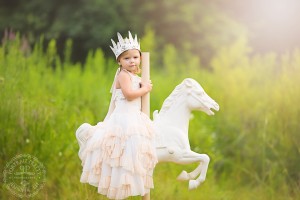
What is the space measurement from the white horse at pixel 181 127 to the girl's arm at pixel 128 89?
0.26 meters

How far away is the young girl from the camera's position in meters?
3.36

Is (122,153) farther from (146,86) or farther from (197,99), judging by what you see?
(197,99)

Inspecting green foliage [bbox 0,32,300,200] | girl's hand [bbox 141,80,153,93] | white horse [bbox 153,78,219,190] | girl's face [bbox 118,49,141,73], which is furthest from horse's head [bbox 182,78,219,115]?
green foliage [bbox 0,32,300,200]

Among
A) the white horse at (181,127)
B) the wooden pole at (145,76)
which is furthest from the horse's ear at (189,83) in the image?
the wooden pole at (145,76)

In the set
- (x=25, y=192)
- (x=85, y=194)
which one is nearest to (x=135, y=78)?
(x=85, y=194)

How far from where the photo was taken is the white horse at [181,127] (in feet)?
11.6

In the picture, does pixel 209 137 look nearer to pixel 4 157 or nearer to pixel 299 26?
pixel 4 157

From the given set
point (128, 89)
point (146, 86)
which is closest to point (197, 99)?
point (146, 86)

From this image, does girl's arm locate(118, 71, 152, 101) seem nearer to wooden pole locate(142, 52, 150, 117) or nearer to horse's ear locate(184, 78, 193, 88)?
wooden pole locate(142, 52, 150, 117)

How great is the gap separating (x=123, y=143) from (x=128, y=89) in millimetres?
336

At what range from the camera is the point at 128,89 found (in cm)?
346

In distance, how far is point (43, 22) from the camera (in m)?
12.0

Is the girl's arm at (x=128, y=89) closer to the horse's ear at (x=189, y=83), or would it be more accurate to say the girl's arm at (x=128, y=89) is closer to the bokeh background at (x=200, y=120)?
the horse's ear at (x=189, y=83)

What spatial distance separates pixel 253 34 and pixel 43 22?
462 cm
